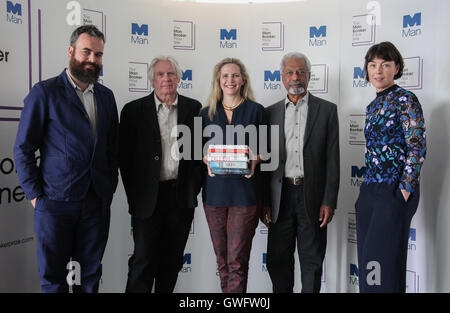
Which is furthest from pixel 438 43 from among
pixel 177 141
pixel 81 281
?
pixel 81 281

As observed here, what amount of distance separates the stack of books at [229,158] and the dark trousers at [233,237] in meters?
0.26

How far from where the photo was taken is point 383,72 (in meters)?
2.42

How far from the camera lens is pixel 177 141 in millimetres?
2533

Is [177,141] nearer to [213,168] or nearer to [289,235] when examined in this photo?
[213,168]

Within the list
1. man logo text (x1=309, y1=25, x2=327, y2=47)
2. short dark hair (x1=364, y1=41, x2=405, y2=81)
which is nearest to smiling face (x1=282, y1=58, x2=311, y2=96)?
short dark hair (x1=364, y1=41, x2=405, y2=81)

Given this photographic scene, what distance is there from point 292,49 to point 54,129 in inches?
83.7

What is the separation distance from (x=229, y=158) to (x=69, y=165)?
93 cm

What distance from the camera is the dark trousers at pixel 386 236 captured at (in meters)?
2.31

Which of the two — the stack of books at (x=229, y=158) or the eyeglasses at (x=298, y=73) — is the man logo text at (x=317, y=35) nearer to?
the eyeglasses at (x=298, y=73)

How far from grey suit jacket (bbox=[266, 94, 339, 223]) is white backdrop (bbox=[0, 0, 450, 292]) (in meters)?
0.67

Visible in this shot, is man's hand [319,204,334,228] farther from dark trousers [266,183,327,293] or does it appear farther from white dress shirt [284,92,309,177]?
white dress shirt [284,92,309,177]

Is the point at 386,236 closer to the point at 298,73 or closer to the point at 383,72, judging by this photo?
the point at 383,72

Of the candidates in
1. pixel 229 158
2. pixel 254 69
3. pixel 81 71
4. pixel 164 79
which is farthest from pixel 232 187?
pixel 254 69

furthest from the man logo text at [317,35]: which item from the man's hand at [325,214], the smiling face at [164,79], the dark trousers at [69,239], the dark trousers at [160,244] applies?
the dark trousers at [69,239]
